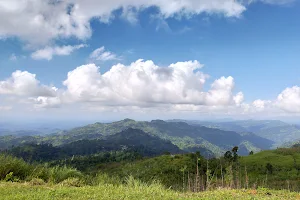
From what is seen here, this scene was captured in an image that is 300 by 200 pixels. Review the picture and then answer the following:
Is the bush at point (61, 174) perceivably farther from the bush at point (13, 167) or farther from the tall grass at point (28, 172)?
the bush at point (13, 167)

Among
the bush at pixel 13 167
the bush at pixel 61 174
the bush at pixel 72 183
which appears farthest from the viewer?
the bush at pixel 61 174

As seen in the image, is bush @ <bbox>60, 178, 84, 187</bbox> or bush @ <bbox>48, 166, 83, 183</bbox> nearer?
bush @ <bbox>60, 178, 84, 187</bbox>

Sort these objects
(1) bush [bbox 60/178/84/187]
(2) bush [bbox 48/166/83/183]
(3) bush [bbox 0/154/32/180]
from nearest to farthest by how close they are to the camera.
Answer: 1. (1) bush [bbox 60/178/84/187]
2. (3) bush [bbox 0/154/32/180]
3. (2) bush [bbox 48/166/83/183]

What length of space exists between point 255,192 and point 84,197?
6.74 meters

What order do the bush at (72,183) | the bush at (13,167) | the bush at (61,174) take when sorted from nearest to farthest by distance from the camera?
the bush at (72,183), the bush at (13,167), the bush at (61,174)

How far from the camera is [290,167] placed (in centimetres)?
6278

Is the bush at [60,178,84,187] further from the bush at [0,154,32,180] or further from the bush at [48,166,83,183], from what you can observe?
the bush at [0,154,32,180]

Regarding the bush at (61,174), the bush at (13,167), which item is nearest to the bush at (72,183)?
the bush at (61,174)

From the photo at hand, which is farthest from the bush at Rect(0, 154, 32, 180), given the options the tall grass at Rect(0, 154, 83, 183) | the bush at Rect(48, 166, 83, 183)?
the bush at Rect(48, 166, 83, 183)

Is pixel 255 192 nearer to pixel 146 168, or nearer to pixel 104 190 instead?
pixel 104 190

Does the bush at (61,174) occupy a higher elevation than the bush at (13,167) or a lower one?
lower

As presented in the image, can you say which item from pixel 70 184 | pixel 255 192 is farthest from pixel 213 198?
pixel 70 184

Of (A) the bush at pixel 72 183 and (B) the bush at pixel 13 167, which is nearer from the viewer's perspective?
(A) the bush at pixel 72 183

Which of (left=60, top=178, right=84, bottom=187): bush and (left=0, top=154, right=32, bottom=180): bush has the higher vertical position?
(left=0, top=154, right=32, bottom=180): bush
